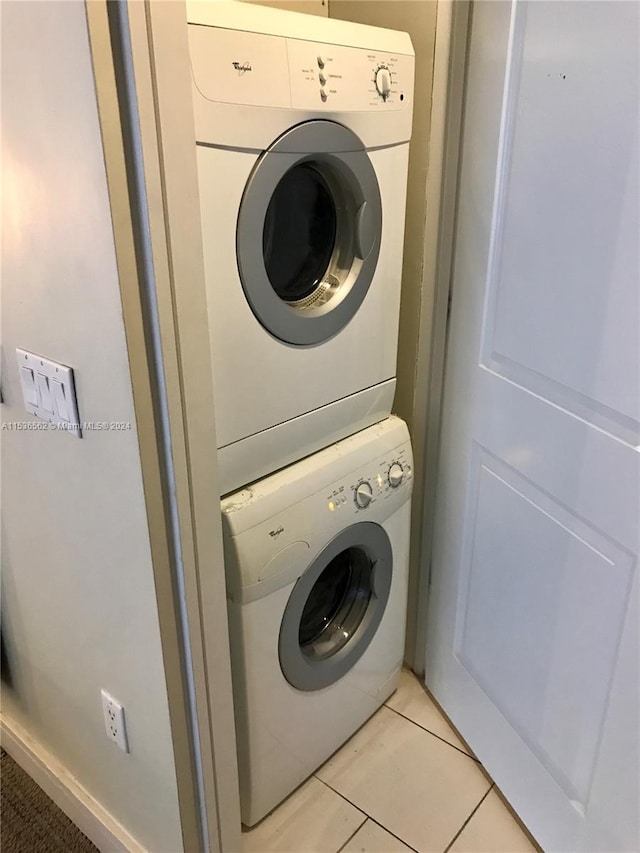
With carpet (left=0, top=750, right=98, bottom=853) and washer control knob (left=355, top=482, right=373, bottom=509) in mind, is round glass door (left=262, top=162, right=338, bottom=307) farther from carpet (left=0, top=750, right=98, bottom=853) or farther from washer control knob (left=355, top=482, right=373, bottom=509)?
carpet (left=0, top=750, right=98, bottom=853)

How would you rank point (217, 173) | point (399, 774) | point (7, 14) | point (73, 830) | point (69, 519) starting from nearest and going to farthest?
point (7, 14)
point (217, 173)
point (69, 519)
point (73, 830)
point (399, 774)

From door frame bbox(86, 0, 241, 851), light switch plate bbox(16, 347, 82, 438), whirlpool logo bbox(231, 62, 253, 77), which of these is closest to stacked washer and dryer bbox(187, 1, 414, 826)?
whirlpool logo bbox(231, 62, 253, 77)

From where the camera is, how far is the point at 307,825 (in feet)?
4.76

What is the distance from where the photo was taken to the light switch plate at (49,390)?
97 centimetres

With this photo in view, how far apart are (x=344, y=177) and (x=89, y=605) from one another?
86 centimetres

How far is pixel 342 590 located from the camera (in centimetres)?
157

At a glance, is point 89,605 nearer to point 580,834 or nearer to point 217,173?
point 217,173

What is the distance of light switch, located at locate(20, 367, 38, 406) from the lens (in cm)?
102

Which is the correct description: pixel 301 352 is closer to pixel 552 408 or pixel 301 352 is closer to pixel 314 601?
pixel 552 408

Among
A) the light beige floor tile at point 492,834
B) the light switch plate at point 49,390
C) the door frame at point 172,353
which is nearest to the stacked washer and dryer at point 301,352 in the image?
the door frame at point 172,353

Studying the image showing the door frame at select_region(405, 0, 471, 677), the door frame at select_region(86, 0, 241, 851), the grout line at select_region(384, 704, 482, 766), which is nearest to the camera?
the door frame at select_region(86, 0, 241, 851)

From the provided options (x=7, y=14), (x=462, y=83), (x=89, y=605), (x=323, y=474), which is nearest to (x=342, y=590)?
(x=323, y=474)

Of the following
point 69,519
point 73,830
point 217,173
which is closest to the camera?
point 217,173

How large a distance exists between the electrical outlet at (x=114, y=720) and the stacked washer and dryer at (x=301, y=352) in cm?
21
